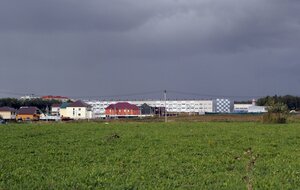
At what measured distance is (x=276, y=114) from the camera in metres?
47.5

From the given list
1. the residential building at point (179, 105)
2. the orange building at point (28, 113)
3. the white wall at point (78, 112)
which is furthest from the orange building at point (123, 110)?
the residential building at point (179, 105)

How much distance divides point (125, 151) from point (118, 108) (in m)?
119

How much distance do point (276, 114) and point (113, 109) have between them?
91.9 meters

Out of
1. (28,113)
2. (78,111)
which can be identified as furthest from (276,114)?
(78,111)

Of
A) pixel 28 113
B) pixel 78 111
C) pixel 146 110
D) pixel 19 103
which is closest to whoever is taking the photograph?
pixel 28 113

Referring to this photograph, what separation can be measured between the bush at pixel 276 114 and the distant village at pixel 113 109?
1926cm

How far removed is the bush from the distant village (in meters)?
19.3

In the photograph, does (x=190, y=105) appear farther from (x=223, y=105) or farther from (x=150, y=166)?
(x=150, y=166)

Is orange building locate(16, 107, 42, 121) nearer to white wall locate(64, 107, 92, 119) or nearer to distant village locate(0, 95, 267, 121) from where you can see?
distant village locate(0, 95, 267, 121)

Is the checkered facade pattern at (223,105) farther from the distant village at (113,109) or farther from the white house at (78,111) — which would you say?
the white house at (78,111)

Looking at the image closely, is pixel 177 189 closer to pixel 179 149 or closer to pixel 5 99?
pixel 179 149

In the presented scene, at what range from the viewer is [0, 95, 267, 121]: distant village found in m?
111

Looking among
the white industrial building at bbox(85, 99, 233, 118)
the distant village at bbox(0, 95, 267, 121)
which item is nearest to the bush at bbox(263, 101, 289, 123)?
the distant village at bbox(0, 95, 267, 121)

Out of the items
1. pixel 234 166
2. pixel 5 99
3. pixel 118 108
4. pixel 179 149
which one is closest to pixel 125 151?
pixel 179 149
